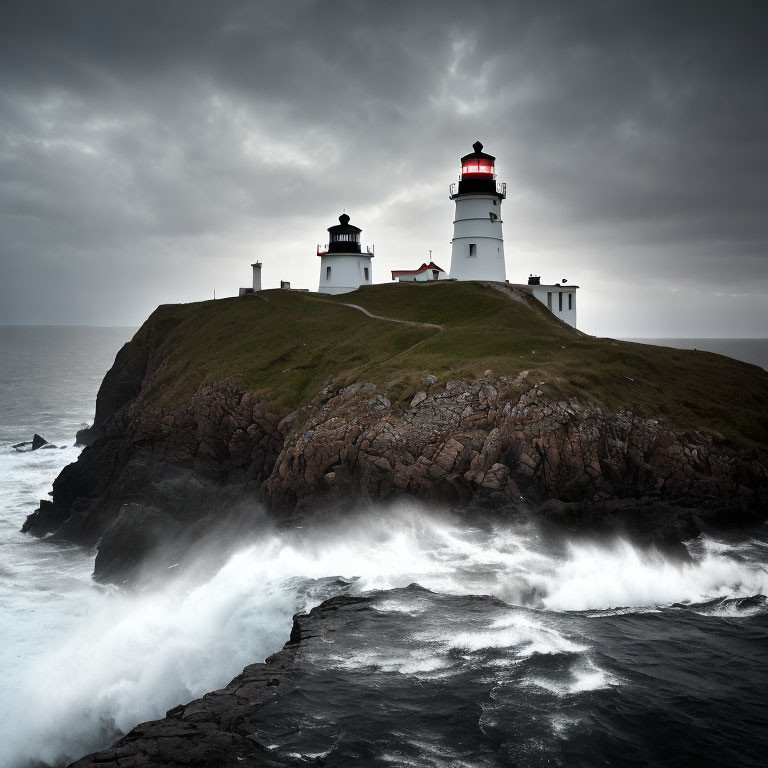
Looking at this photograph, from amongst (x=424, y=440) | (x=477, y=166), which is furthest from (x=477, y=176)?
(x=424, y=440)

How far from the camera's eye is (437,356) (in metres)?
42.2

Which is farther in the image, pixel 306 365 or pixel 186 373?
pixel 186 373

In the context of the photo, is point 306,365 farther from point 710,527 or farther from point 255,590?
point 710,527

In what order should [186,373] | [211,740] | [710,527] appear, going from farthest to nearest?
1. [186,373]
2. [710,527]
3. [211,740]

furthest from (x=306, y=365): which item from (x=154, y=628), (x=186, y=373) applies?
(x=154, y=628)

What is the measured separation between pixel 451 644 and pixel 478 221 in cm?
5241

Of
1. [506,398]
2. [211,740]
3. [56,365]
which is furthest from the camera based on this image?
[56,365]

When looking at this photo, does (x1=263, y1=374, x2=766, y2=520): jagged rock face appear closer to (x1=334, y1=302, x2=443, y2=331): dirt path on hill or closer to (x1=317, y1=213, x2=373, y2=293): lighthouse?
(x1=334, y1=302, x2=443, y2=331): dirt path on hill

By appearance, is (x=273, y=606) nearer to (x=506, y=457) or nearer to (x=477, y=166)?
(x=506, y=457)

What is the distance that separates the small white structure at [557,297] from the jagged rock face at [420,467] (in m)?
34.1

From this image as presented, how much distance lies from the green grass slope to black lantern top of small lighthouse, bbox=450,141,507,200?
33.1 feet

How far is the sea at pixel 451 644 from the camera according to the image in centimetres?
1662

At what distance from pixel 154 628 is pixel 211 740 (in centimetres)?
1125

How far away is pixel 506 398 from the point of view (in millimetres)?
35406
